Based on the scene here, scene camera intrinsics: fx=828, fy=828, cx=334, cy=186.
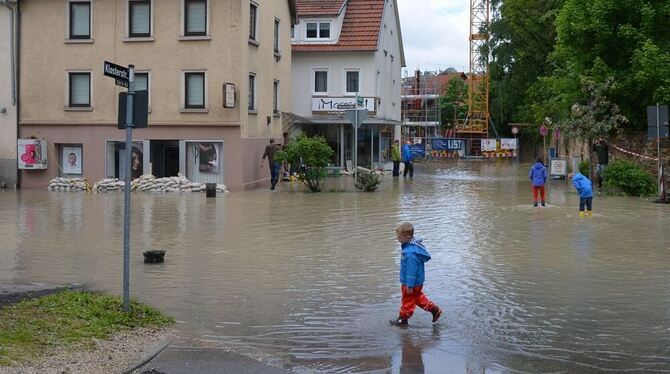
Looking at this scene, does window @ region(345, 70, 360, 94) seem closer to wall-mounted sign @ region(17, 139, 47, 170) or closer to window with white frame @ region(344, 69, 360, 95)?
window with white frame @ region(344, 69, 360, 95)

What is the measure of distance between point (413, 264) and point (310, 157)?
18.7 meters

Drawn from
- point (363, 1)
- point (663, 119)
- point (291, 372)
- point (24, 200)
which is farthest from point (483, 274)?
point (363, 1)

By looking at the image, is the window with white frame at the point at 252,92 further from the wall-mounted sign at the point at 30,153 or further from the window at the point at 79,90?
the wall-mounted sign at the point at 30,153

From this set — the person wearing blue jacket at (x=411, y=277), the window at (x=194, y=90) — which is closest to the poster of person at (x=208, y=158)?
the window at (x=194, y=90)

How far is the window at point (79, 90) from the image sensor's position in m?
30.8

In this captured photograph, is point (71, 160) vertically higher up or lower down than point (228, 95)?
lower down

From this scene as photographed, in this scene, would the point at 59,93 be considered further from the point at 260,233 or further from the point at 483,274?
the point at 483,274

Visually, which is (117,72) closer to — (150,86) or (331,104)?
(150,86)

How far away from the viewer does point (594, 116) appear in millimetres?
28953

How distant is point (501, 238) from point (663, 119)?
9299 millimetres

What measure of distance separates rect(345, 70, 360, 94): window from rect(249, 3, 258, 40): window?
1137cm

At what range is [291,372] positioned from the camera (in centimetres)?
698

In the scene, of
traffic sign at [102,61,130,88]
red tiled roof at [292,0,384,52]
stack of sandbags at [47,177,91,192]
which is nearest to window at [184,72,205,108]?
stack of sandbags at [47,177,91,192]

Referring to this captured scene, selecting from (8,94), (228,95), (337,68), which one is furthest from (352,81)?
(8,94)
